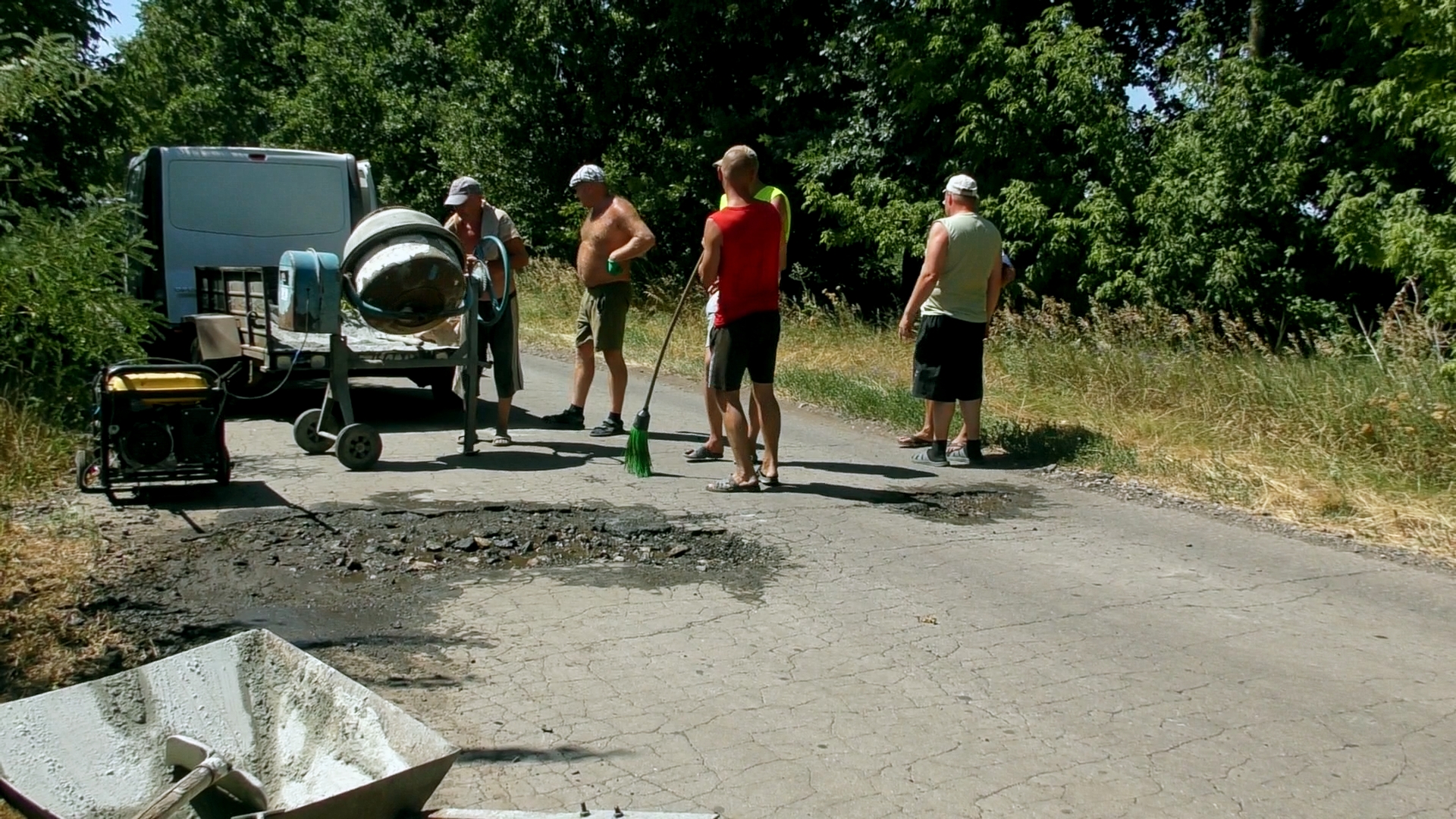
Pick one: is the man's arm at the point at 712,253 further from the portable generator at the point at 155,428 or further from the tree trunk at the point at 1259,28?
the tree trunk at the point at 1259,28

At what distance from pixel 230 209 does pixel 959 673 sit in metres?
8.78

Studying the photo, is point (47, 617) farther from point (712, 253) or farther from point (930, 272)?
point (930, 272)

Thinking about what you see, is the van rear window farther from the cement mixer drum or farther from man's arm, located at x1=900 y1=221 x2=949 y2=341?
man's arm, located at x1=900 y1=221 x2=949 y2=341

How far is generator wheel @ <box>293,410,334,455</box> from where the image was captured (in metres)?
8.78

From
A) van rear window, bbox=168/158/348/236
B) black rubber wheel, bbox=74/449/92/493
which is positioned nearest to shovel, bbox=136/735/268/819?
black rubber wheel, bbox=74/449/92/493

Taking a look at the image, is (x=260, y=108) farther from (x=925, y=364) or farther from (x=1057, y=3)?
(x=925, y=364)

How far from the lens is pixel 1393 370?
9.25 meters

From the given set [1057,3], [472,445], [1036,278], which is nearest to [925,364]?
[472,445]

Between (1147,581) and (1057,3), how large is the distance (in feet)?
42.6

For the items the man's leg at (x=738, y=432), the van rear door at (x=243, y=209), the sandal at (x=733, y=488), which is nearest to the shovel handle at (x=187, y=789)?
the man's leg at (x=738, y=432)

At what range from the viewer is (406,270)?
327 inches

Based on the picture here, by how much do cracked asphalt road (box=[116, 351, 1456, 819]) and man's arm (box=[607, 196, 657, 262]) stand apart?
7.27 ft

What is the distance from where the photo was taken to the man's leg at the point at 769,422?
313 inches

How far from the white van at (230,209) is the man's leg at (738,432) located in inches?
196
